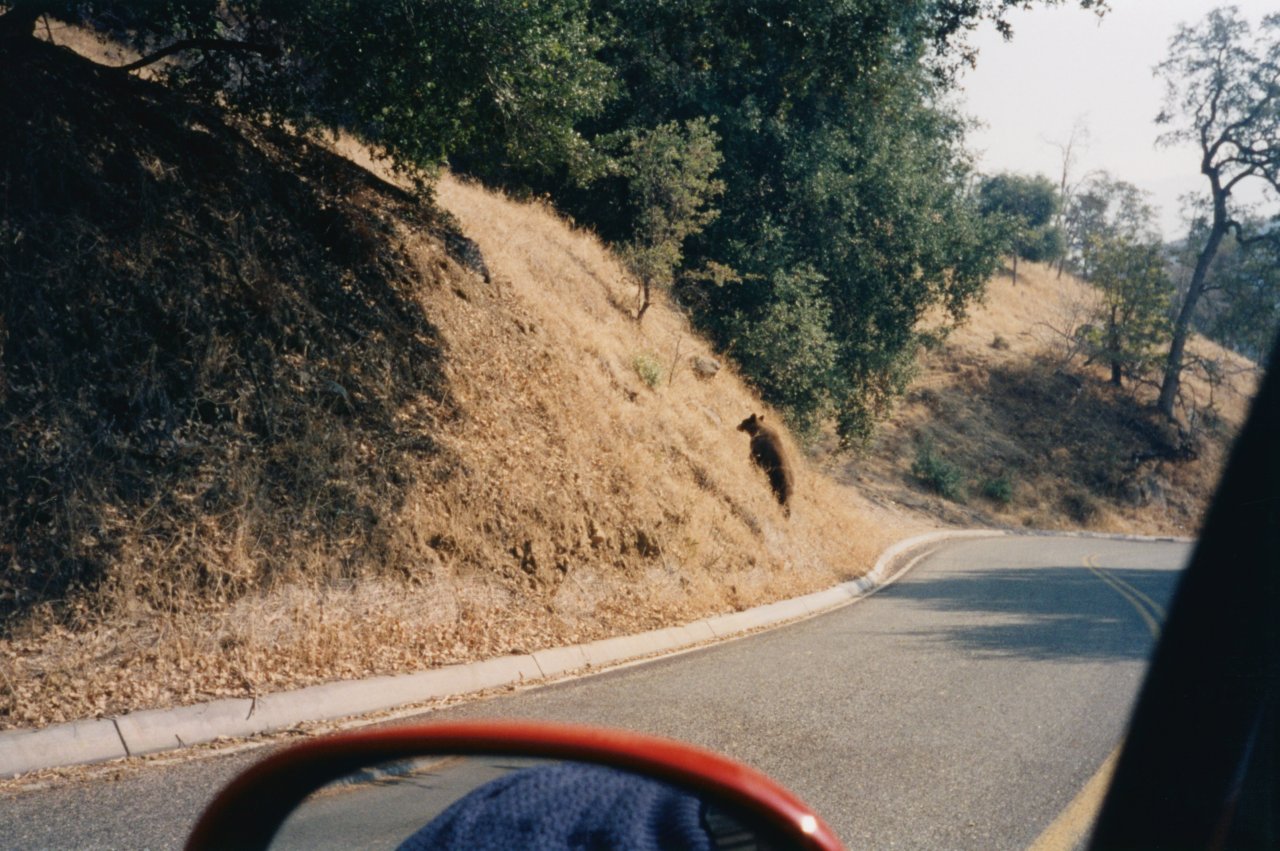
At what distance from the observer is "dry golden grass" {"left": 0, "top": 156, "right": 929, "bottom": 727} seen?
6.37 m

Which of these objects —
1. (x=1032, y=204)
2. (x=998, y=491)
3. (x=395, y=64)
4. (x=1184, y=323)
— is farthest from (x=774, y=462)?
(x=1032, y=204)

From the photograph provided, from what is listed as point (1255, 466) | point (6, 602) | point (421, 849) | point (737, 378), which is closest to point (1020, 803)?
point (421, 849)

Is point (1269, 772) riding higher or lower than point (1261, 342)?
lower

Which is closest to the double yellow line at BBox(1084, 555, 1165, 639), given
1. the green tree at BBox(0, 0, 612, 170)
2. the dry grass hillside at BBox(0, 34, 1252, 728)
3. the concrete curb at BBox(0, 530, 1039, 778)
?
the dry grass hillside at BBox(0, 34, 1252, 728)

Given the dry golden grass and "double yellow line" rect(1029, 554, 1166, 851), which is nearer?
"double yellow line" rect(1029, 554, 1166, 851)

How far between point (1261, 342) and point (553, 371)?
123ft

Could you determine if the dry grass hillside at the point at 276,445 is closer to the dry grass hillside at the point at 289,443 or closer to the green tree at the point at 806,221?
the dry grass hillside at the point at 289,443

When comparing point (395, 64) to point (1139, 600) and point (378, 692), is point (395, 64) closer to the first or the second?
point (378, 692)

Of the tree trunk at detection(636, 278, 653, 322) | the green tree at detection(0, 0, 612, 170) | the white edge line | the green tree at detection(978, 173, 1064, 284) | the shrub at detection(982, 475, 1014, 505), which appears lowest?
the shrub at detection(982, 475, 1014, 505)

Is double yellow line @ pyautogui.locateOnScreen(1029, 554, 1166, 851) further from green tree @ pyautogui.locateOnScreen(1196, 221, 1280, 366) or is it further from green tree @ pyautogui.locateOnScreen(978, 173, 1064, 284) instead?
green tree @ pyautogui.locateOnScreen(978, 173, 1064, 284)

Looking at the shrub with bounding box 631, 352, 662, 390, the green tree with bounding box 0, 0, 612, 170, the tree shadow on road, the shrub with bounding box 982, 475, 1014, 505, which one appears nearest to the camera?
the green tree with bounding box 0, 0, 612, 170

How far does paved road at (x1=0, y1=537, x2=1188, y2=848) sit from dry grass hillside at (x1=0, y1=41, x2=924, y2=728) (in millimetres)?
1162

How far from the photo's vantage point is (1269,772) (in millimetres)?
5223

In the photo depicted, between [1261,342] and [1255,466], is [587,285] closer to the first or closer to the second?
[1255,466]
